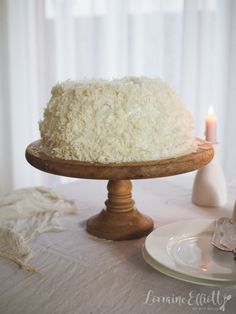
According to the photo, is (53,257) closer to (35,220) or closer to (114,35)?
(35,220)

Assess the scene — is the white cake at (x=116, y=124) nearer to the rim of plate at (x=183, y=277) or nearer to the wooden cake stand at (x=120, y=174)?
the wooden cake stand at (x=120, y=174)

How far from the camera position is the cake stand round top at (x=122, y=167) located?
2.66ft

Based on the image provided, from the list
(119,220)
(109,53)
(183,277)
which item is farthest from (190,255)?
(109,53)

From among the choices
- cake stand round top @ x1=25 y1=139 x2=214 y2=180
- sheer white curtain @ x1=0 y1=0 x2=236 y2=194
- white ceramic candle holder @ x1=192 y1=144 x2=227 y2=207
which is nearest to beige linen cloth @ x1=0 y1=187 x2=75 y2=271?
cake stand round top @ x1=25 y1=139 x2=214 y2=180

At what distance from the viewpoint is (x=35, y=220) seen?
1011 millimetres

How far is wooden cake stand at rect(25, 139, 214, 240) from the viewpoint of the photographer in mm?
812

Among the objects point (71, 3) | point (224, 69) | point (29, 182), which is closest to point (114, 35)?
point (71, 3)

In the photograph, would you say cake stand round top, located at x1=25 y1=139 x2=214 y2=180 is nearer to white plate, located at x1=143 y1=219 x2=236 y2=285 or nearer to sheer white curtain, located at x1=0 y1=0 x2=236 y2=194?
white plate, located at x1=143 y1=219 x2=236 y2=285

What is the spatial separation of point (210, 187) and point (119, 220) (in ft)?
0.90

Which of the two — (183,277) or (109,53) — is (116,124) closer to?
(183,277)

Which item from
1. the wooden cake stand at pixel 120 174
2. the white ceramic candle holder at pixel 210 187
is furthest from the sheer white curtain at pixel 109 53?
the wooden cake stand at pixel 120 174

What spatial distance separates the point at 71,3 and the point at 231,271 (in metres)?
1.97

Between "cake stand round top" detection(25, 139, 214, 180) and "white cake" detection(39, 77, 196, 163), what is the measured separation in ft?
0.08

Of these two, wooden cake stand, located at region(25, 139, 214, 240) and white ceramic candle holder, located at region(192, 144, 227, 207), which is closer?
wooden cake stand, located at region(25, 139, 214, 240)
